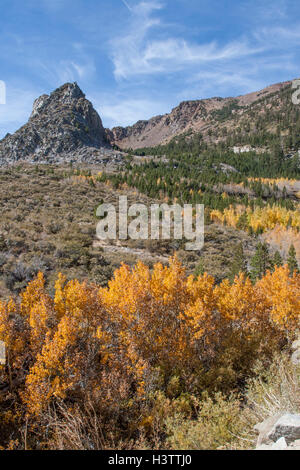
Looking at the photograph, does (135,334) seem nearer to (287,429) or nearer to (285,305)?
(287,429)

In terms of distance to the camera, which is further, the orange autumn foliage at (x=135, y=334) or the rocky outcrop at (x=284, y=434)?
the orange autumn foliage at (x=135, y=334)

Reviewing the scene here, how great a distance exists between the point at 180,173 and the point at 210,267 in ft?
286

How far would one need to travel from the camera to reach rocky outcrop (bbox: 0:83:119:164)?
13288 centimetres

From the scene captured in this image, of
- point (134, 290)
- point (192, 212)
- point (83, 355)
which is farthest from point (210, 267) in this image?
point (192, 212)

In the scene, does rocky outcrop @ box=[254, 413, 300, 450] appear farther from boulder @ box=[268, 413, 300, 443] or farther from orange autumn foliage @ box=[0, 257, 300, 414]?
orange autumn foliage @ box=[0, 257, 300, 414]

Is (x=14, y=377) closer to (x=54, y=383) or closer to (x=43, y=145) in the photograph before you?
(x=54, y=383)

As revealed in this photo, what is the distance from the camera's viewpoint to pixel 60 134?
139m

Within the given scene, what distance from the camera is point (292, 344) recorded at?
14.1 meters

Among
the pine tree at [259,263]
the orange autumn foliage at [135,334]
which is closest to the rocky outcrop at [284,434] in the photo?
the orange autumn foliage at [135,334]

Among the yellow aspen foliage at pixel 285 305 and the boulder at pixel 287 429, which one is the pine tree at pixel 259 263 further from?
the boulder at pixel 287 429

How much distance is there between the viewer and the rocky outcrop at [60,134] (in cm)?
13288

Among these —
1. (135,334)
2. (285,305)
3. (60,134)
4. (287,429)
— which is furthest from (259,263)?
(60,134)

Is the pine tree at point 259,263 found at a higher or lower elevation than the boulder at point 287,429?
lower
